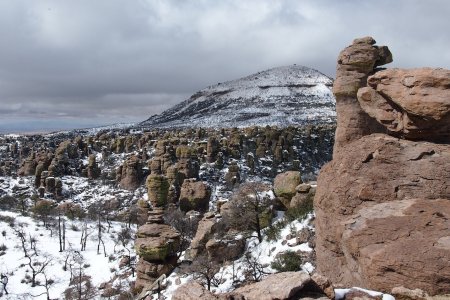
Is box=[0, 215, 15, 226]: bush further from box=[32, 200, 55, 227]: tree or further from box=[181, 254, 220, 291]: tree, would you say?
box=[181, 254, 220, 291]: tree

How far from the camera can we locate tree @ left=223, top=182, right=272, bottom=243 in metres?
39.7

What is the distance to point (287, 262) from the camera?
2919cm

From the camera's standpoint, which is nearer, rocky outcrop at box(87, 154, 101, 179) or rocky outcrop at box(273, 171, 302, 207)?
rocky outcrop at box(273, 171, 302, 207)

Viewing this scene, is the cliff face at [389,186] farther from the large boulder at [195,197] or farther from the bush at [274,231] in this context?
the large boulder at [195,197]

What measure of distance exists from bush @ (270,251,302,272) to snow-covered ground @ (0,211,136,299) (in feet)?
72.6

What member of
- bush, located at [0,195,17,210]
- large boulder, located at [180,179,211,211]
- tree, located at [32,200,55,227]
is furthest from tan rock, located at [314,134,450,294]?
bush, located at [0,195,17,210]

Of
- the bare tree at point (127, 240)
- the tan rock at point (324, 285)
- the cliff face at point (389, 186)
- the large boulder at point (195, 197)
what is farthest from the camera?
the large boulder at point (195, 197)

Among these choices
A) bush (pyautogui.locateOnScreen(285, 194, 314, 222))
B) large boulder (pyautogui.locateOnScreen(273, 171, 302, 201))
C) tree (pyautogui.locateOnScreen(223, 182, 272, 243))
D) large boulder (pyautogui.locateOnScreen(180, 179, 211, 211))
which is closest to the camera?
bush (pyautogui.locateOnScreen(285, 194, 314, 222))

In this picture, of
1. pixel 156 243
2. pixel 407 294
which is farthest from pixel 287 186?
pixel 407 294

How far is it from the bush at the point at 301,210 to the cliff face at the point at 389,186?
58.9ft

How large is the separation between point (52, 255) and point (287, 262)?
1671 inches

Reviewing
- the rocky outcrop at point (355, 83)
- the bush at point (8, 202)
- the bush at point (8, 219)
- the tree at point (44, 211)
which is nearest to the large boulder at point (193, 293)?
the rocky outcrop at point (355, 83)

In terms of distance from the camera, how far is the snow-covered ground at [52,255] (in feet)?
167

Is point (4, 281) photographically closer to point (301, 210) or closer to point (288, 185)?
point (288, 185)
